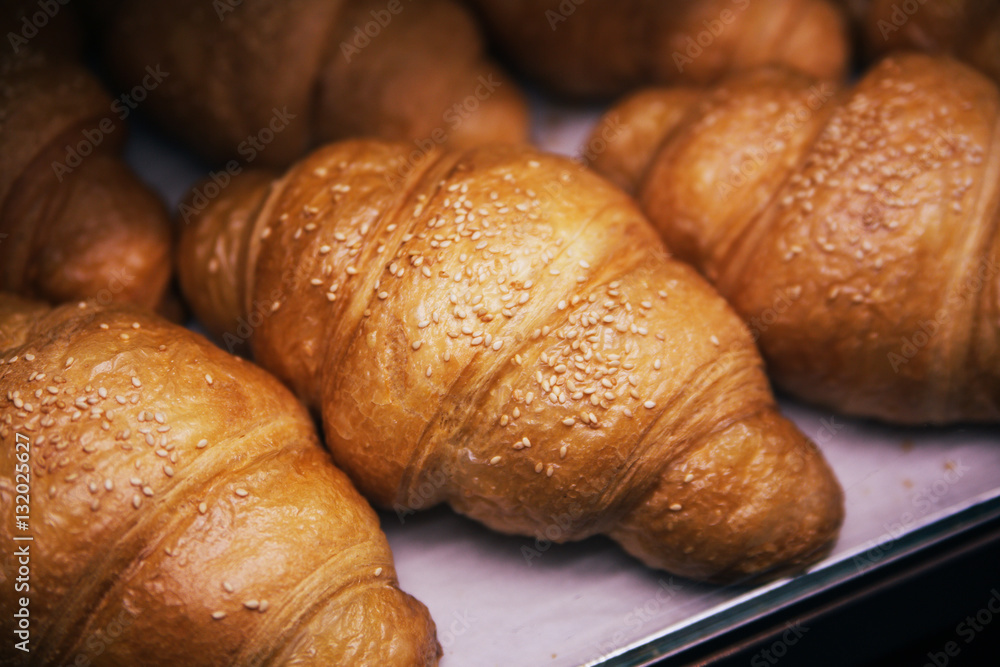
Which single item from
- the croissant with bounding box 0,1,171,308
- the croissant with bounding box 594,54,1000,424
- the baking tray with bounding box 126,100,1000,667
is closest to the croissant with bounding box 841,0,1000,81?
the croissant with bounding box 594,54,1000,424

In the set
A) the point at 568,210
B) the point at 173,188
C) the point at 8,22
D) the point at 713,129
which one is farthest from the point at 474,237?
the point at 8,22

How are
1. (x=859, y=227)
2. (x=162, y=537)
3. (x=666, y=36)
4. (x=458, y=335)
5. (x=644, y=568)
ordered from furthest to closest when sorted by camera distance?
1. (x=666, y=36)
2. (x=644, y=568)
3. (x=859, y=227)
4. (x=458, y=335)
5. (x=162, y=537)

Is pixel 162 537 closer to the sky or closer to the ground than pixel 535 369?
closer to the ground

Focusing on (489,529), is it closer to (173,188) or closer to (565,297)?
(565,297)

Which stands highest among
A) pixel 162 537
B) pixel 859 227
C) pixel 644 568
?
pixel 859 227

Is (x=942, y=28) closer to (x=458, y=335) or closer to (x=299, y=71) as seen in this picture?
(x=458, y=335)

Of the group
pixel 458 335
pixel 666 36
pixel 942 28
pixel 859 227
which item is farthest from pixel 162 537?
pixel 942 28

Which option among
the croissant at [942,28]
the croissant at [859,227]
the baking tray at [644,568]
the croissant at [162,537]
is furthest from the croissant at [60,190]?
the croissant at [942,28]

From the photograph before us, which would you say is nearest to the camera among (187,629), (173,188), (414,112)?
(187,629)
